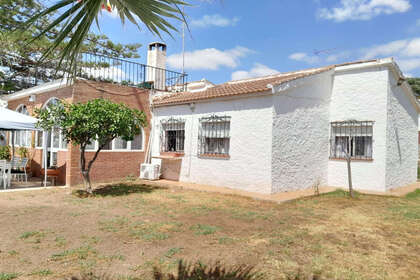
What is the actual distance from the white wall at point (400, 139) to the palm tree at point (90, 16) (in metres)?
10.5

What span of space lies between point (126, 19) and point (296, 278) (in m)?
3.49

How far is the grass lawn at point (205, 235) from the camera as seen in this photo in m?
4.11

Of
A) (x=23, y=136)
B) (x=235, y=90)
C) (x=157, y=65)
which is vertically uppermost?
(x=157, y=65)

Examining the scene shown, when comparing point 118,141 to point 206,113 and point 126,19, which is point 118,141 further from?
point 126,19

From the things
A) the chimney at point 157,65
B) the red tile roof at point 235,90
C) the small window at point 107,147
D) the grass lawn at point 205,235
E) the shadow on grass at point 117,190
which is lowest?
the grass lawn at point 205,235

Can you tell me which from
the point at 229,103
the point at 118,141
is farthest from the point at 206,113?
the point at 118,141

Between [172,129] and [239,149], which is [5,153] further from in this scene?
[239,149]

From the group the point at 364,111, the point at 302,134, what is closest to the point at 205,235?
the point at 302,134

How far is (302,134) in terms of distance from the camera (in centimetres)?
1034

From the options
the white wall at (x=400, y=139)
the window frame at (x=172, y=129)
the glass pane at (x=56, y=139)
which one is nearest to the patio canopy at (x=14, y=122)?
the glass pane at (x=56, y=139)

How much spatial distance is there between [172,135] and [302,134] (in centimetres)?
530

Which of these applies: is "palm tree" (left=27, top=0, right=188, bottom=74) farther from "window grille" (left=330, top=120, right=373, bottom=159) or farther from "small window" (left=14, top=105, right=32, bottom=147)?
"small window" (left=14, top=105, right=32, bottom=147)

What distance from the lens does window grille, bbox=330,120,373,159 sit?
10.8 metres

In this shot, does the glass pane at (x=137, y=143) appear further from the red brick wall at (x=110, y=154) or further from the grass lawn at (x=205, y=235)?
the grass lawn at (x=205, y=235)
